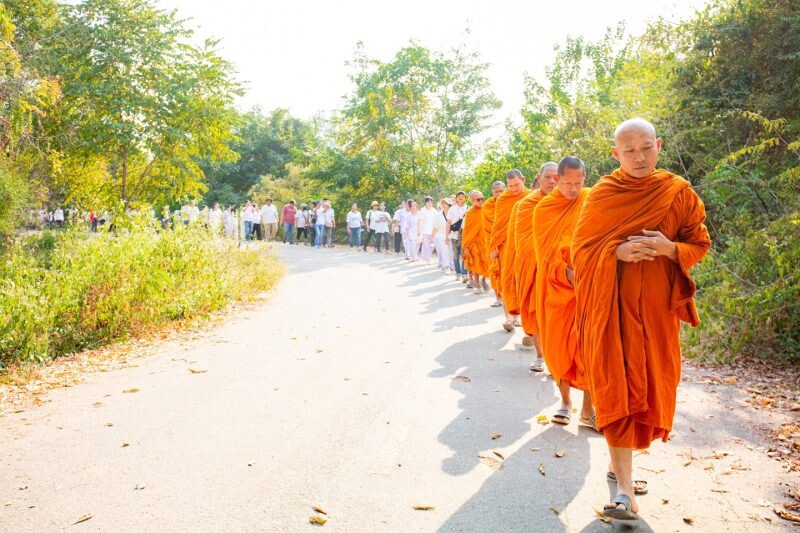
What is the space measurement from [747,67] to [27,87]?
13741mm

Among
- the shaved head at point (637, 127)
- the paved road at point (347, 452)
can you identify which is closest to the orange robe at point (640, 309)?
the shaved head at point (637, 127)

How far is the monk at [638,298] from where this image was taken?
3.81 m

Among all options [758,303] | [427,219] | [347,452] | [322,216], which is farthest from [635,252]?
[322,216]

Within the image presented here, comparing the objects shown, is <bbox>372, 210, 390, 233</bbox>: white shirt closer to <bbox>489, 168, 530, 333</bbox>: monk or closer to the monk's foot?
<bbox>489, 168, 530, 333</bbox>: monk

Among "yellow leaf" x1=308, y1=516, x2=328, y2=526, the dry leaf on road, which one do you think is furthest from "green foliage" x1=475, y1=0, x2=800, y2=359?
the dry leaf on road

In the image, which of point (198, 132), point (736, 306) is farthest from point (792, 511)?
point (198, 132)

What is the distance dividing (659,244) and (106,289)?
25.9ft

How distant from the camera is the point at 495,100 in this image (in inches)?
1341

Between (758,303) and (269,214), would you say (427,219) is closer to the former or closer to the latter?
(269,214)

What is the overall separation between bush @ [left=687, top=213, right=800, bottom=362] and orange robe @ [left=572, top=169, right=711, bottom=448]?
182 inches

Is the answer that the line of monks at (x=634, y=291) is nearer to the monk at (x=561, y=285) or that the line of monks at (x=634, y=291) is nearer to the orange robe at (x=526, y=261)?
the monk at (x=561, y=285)

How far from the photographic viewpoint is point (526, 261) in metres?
6.53

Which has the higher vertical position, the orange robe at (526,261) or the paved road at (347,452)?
the orange robe at (526,261)

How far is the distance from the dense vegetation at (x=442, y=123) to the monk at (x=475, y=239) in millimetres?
4258
